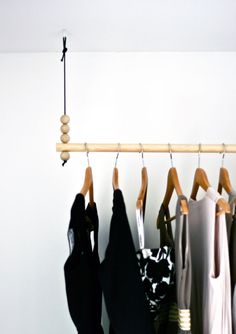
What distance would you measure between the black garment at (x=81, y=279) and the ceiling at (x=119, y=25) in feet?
1.77

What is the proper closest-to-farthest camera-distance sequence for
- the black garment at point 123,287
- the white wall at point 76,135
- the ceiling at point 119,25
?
the black garment at point 123,287, the ceiling at point 119,25, the white wall at point 76,135

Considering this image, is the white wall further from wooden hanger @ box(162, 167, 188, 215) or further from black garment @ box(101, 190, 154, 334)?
black garment @ box(101, 190, 154, 334)

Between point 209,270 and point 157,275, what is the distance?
134 mm

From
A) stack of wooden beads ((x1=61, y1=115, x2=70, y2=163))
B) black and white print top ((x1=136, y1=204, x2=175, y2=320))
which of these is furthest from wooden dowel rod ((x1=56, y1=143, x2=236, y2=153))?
black and white print top ((x1=136, y1=204, x2=175, y2=320))

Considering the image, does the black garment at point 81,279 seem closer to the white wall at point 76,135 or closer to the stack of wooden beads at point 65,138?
the stack of wooden beads at point 65,138

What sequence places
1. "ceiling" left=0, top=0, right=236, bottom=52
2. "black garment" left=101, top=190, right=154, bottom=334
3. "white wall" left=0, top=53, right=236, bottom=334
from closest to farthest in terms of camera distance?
1. "black garment" left=101, top=190, right=154, bottom=334
2. "ceiling" left=0, top=0, right=236, bottom=52
3. "white wall" left=0, top=53, right=236, bottom=334

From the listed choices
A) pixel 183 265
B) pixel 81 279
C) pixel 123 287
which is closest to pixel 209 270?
pixel 183 265

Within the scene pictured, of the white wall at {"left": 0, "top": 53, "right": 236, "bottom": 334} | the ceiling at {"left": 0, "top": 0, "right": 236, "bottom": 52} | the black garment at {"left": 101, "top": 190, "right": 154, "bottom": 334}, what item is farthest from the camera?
the white wall at {"left": 0, "top": 53, "right": 236, "bottom": 334}

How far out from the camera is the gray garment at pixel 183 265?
95 centimetres

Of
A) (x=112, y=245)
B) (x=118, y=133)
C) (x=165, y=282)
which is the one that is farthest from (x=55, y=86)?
(x=165, y=282)

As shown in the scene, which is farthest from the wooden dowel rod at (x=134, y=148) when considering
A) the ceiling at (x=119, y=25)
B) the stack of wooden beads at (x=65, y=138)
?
the ceiling at (x=119, y=25)

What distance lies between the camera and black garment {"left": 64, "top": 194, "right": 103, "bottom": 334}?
3.27 feet

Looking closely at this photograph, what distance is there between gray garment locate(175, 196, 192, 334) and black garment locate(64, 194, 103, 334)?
219mm

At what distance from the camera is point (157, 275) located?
3.34 feet
